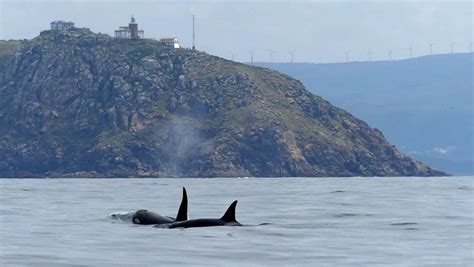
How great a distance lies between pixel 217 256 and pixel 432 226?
20603mm

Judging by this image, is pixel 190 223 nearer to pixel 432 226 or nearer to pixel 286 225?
pixel 286 225

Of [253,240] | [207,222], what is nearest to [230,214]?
[207,222]

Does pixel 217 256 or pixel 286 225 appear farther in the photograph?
pixel 286 225

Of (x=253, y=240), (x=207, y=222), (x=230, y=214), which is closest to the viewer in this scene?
(x=253, y=240)

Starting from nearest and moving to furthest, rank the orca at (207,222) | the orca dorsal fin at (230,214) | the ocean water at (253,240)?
the ocean water at (253,240)
the orca at (207,222)
the orca dorsal fin at (230,214)

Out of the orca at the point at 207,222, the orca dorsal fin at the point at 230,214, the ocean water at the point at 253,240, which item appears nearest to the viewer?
the ocean water at the point at 253,240

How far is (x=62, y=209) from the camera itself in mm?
74812

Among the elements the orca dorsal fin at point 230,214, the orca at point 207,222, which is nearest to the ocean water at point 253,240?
the orca at point 207,222

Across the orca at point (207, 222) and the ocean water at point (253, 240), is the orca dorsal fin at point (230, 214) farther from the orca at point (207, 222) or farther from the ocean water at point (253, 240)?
the ocean water at point (253, 240)

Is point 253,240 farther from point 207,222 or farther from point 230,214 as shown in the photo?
point 230,214

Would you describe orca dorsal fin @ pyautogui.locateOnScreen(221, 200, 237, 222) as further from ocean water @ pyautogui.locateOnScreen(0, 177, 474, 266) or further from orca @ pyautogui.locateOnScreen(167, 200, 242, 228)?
ocean water @ pyautogui.locateOnScreen(0, 177, 474, 266)

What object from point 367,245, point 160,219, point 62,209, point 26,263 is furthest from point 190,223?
point 62,209

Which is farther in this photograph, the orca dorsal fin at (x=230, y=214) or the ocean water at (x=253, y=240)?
the orca dorsal fin at (x=230, y=214)

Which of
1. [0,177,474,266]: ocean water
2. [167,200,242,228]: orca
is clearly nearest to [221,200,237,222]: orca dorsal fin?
[167,200,242,228]: orca
